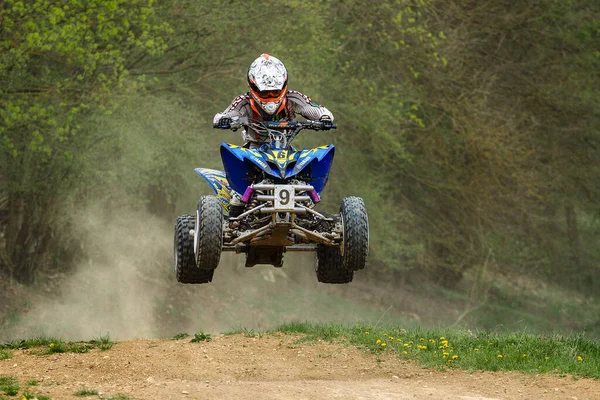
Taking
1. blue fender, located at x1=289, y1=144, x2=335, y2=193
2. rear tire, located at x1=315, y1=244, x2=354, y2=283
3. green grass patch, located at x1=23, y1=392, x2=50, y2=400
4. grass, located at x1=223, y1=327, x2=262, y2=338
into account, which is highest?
blue fender, located at x1=289, y1=144, x2=335, y2=193

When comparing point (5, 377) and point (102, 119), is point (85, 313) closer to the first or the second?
point (102, 119)

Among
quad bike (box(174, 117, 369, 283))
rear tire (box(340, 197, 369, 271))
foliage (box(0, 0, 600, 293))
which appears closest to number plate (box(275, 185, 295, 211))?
quad bike (box(174, 117, 369, 283))

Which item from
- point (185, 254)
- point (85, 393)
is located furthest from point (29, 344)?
point (85, 393)

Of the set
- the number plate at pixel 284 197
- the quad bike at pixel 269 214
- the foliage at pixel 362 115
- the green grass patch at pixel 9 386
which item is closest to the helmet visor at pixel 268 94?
the quad bike at pixel 269 214

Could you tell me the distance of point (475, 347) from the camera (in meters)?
14.2

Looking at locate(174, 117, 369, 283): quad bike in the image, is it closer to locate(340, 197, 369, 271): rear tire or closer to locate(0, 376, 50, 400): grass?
locate(340, 197, 369, 271): rear tire

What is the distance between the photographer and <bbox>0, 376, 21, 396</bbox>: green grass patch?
10.6 m

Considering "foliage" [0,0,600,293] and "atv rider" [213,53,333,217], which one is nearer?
"atv rider" [213,53,333,217]

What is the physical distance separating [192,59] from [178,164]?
260cm

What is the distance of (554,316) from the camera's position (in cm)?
3438

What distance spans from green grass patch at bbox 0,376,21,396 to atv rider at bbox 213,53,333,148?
3588mm

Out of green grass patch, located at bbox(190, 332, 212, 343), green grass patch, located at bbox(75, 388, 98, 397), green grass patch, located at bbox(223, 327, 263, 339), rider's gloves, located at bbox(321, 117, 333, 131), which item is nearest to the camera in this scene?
green grass patch, located at bbox(75, 388, 98, 397)

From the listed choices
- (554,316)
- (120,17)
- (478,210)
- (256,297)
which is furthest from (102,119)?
(554,316)

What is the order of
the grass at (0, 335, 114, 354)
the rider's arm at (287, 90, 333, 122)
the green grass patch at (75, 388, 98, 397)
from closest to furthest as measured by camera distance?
1. the green grass patch at (75, 388, 98, 397)
2. the rider's arm at (287, 90, 333, 122)
3. the grass at (0, 335, 114, 354)
